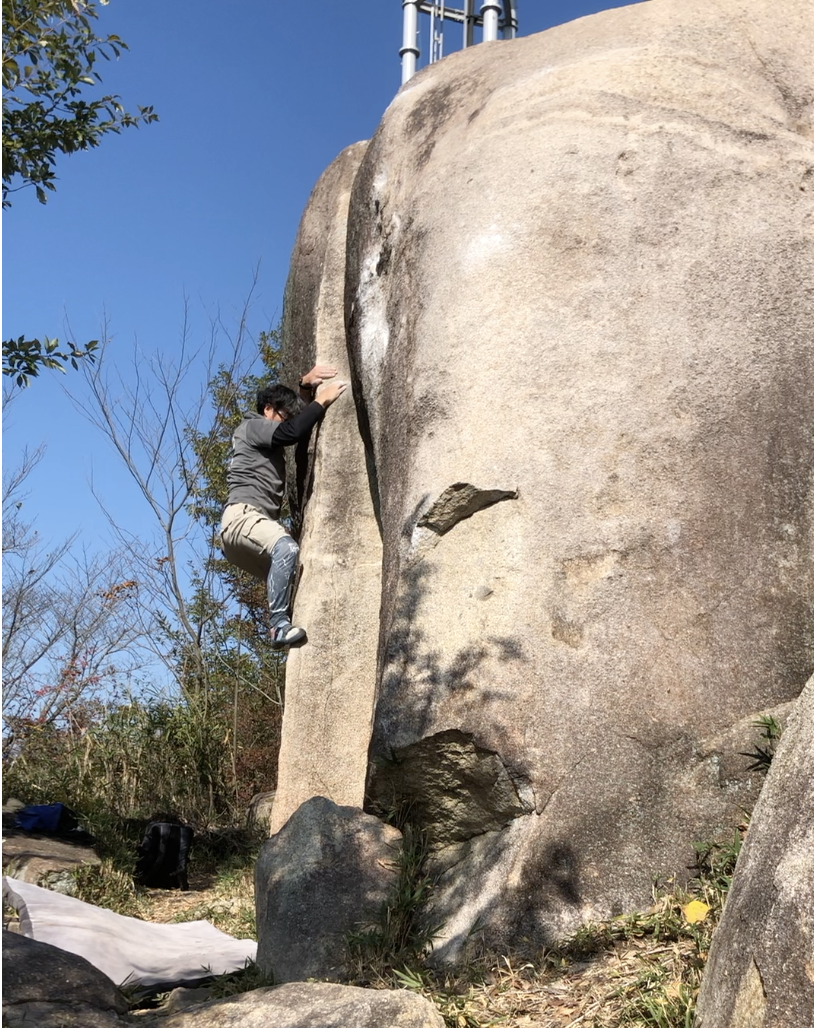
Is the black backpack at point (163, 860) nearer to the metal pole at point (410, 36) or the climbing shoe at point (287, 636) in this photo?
the climbing shoe at point (287, 636)

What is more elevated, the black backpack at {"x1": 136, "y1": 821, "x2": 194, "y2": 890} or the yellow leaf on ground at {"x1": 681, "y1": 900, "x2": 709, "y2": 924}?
the yellow leaf on ground at {"x1": 681, "y1": 900, "x2": 709, "y2": 924}

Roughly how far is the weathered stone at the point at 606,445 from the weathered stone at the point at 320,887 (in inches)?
9.3

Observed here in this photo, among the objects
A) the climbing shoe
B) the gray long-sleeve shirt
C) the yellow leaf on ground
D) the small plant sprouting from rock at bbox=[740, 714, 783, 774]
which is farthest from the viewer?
the gray long-sleeve shirt

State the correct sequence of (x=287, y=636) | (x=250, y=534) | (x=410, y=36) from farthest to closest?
(x=410, y=36), (x=250, y=534), (x=287, y=636)

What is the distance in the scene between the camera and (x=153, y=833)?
28.1ft

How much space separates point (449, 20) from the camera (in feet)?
57.0

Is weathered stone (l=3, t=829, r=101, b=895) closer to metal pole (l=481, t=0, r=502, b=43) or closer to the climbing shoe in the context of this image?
the climbing shoe

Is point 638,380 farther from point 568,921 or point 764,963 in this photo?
point 764,963

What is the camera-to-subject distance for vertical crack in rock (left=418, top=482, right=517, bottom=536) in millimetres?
4656

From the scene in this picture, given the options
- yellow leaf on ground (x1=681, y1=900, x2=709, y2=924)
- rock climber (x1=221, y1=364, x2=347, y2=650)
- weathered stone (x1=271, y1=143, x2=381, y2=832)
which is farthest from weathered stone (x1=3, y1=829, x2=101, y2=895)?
yellow leaf on ground (x1=681, y1=900, x2=709, y2=924)

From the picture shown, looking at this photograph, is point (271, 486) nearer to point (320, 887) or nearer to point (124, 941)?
point (124, 941)

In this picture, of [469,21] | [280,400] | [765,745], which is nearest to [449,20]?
[469,21]

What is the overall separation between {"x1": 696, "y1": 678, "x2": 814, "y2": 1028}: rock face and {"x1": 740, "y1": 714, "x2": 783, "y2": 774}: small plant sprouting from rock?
3.84 ft

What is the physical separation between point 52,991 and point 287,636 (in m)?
2.96
